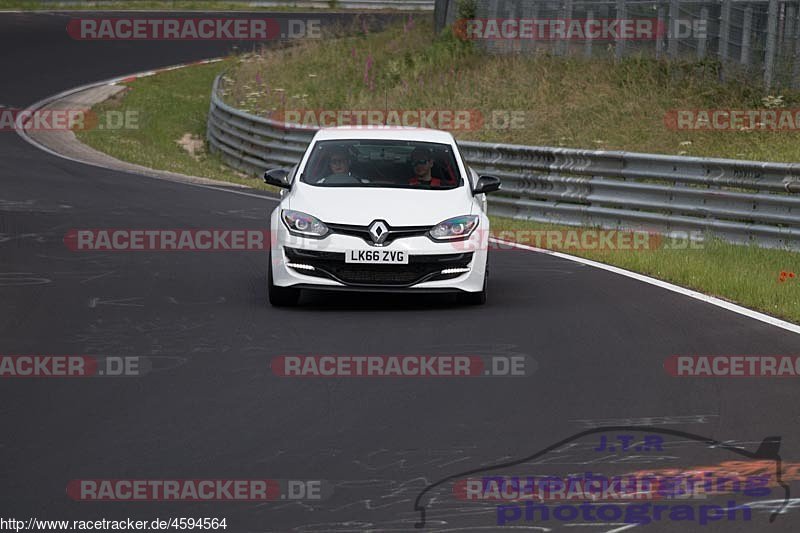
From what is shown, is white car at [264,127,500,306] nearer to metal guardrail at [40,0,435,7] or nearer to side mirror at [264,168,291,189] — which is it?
side mirror at [264,168,291,189]

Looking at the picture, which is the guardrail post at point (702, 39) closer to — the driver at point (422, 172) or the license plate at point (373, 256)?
the driver at point (422, 172)

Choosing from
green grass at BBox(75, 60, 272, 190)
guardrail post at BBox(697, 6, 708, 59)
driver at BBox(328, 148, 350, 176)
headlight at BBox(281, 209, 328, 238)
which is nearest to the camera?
headlight at BBox(281, 209, 328, 238)

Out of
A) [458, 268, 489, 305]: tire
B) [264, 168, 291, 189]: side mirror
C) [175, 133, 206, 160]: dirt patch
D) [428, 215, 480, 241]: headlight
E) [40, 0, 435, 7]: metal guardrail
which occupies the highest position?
[264, 168, 291, 189]: side mirror

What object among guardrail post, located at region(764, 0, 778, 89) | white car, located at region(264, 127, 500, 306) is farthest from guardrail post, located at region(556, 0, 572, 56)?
white car, located at region(264, 127, 500, 306)

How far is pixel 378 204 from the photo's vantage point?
464 inches

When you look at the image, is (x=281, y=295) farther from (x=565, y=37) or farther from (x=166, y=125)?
(x=166, y=125)

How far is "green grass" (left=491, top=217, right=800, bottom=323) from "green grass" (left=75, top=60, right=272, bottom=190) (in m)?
10.4

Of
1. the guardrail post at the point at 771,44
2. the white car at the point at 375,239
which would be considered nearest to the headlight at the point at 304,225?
the white car at the point at 375,239

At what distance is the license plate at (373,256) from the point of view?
11.5 m

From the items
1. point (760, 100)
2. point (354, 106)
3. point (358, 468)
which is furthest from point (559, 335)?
point (354, 106)

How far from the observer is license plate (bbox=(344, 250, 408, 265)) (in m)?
11.5

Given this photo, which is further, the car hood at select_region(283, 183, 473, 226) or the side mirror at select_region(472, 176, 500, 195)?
the side mirror at select_region(472, 176, 500, 195)

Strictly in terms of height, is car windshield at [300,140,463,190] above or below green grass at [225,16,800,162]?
above

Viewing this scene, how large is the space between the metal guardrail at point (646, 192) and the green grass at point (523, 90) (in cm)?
379
